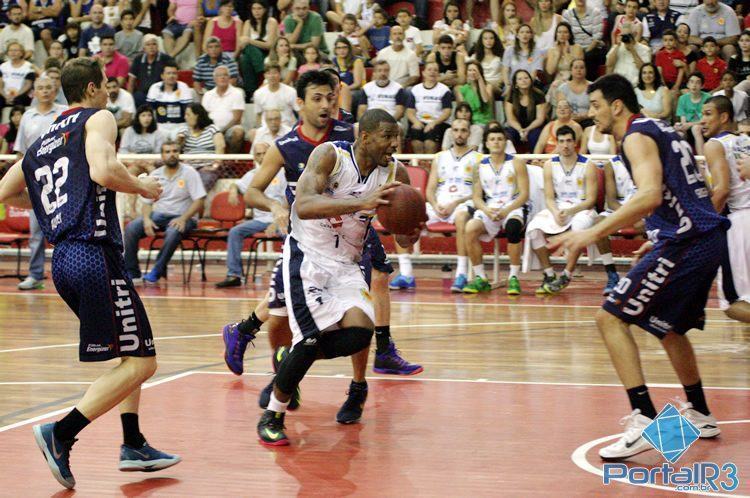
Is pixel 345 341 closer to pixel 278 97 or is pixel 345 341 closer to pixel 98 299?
pixel 98 299

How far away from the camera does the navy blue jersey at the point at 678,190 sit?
196 inches

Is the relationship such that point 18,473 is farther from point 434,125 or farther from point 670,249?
point 434,125

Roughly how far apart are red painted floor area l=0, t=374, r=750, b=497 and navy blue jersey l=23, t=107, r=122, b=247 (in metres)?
1.06

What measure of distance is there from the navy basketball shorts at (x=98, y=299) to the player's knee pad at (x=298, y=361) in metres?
0.83

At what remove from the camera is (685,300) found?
5.05 metres

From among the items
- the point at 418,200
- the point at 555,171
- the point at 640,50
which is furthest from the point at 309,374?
the point at 640,50

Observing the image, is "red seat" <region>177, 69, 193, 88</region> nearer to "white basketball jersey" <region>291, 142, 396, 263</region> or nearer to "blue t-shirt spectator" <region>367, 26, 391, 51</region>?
"blue t-shirt spectator" <region>367, 26, 391, 51</region>

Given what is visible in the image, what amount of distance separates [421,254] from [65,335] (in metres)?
5.42

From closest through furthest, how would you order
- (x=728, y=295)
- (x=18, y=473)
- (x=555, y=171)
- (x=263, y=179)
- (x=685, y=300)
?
(x=18, y=473) → (x=685, y=300) → (x=263, y=179) → (x=728, y=295) → (x=555, y=171)

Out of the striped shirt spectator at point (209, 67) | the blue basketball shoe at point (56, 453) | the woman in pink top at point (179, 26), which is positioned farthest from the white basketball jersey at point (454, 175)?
the blue basketball shoe at point (56, 453)

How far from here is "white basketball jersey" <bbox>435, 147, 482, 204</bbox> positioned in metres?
11.8

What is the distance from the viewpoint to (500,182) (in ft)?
38.0

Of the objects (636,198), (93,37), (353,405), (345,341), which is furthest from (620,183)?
(93,37)

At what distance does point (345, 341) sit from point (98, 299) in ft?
3.99
